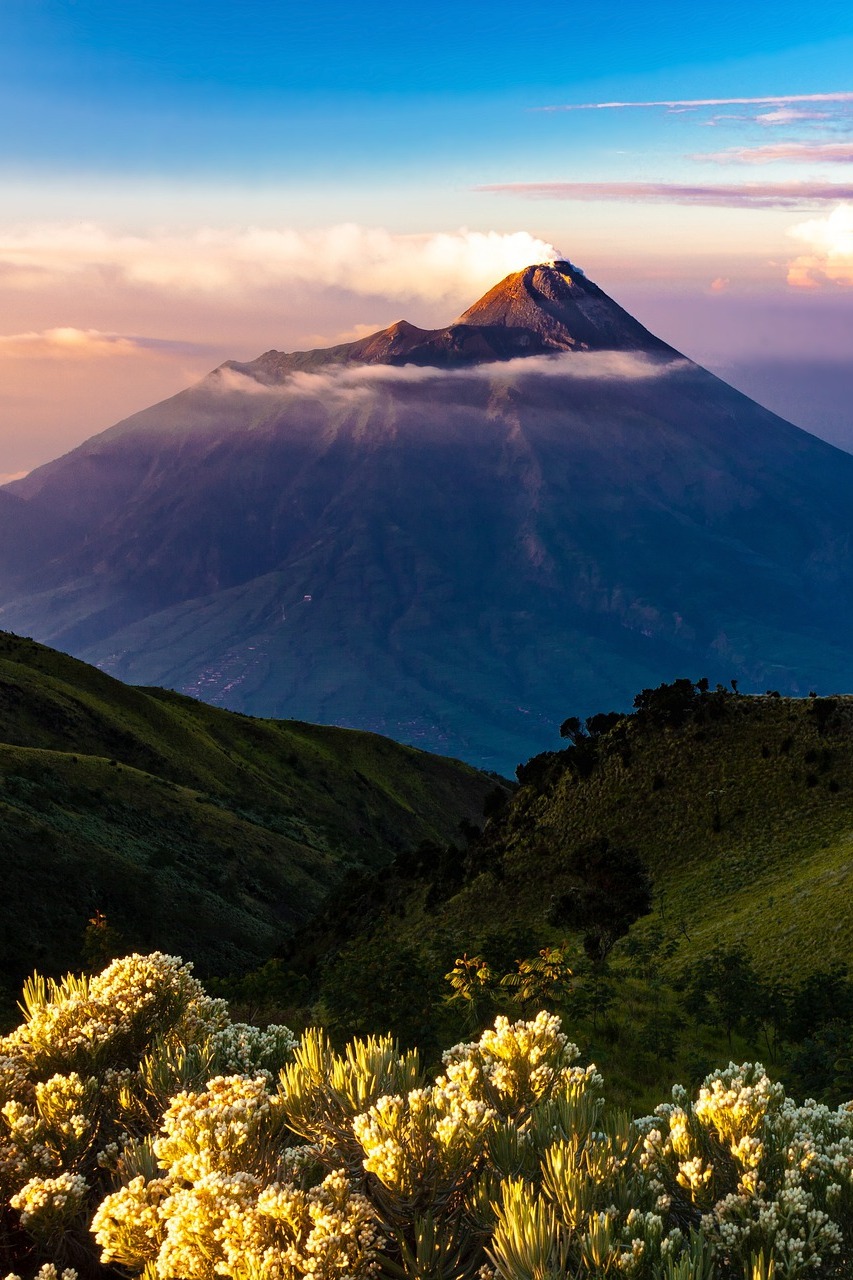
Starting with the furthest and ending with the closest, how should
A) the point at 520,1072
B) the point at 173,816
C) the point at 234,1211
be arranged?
1. the point at 173,816
2. the point at 520,1072
3. the point at 234,1211

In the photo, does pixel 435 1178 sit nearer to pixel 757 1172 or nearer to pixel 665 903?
pixel 757 1172

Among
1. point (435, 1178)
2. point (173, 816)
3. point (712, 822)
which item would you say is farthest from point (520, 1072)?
point (173, 816)

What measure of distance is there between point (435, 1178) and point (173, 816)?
79.5 meters

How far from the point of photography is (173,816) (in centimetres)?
8900

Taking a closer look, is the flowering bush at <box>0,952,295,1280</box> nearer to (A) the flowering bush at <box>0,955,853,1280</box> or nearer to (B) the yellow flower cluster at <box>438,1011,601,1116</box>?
(A) the flowering bush at <box>0,955,853,1280</box>

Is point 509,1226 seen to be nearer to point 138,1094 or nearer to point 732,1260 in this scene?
point 732,1260

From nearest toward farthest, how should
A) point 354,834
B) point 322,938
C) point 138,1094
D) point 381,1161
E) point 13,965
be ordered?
1. point 381,1161
2. point 138,1094
3. point 13,965
4. point 322,938
5. point 354,834

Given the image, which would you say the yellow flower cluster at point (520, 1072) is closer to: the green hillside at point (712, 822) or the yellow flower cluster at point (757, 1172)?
the yellow flower cluster at point (757, 1172)

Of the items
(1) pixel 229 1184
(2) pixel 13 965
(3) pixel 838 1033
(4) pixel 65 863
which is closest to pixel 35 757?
(4) pixel 65 863

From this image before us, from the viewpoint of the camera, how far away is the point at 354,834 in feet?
427

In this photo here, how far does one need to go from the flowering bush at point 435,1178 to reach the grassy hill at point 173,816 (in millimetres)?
38525

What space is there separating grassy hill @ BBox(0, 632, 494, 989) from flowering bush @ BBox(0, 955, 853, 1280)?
38.5 meters

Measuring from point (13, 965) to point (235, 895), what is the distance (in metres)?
29.4

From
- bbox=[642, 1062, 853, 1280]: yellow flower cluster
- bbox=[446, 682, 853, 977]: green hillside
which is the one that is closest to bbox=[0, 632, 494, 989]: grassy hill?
bbox=[446, 682, 853, 977]: green hillside
